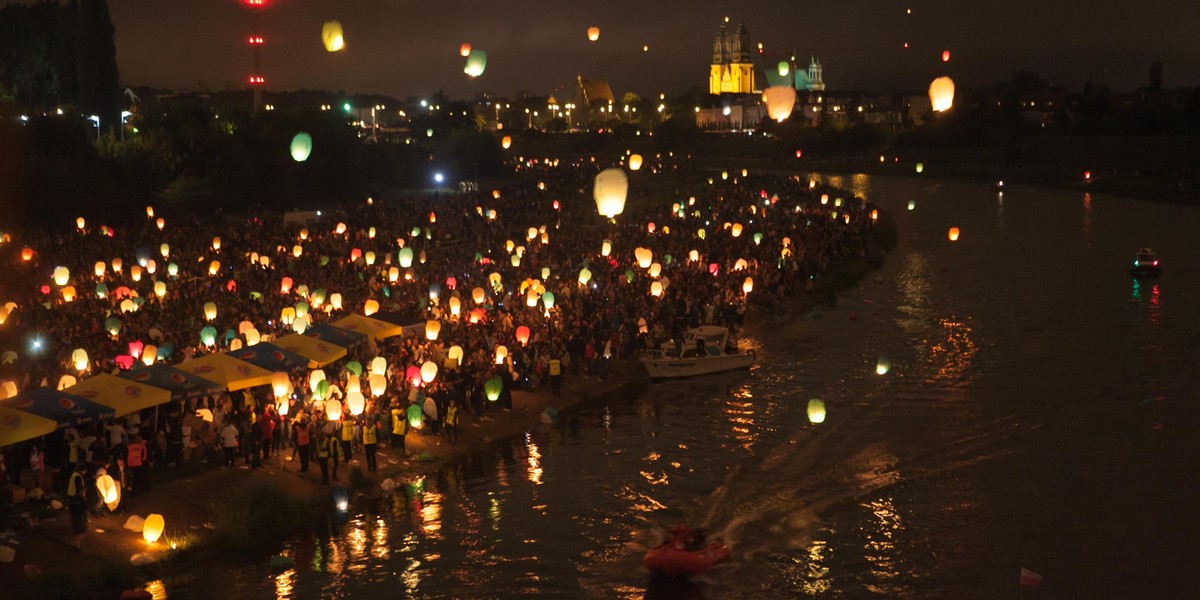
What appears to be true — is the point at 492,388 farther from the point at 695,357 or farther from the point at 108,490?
the point at 108,490

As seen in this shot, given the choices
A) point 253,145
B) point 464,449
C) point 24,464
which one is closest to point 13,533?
point 24,464

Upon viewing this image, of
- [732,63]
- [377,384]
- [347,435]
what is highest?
[732,63]

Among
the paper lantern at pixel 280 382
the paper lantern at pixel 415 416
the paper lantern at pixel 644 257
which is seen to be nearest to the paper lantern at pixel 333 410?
the paper lantern at pixel 280 382

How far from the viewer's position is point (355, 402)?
55.7 ft

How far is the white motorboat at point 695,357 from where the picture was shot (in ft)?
80.9

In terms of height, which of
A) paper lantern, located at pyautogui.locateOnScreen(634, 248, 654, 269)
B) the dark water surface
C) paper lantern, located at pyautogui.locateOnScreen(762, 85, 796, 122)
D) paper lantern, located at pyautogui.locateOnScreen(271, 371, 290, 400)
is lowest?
the dark water surface

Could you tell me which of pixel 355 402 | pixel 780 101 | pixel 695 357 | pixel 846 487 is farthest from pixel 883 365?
pixel 780 101

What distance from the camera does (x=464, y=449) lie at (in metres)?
19.1

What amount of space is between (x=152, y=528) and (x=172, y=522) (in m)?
0.67

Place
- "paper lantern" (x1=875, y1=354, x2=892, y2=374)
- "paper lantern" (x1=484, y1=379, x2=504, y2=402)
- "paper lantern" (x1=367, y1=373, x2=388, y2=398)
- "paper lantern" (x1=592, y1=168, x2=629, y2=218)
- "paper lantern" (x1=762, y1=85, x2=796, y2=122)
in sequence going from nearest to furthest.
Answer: "paper lantern" (x1=367, y1=373, x2=388, y2=398)
"paper lantern" (x1=484, y1=379, x2=504, y2=402)
"paper lantern" (x1=875, y1=354, x2=892, y2=374)
"paper lantern" (x1=762, y1=85, x2=796, y2=122)
"paper lantern" (x1=592, y1=168, x2=629, y2=218)

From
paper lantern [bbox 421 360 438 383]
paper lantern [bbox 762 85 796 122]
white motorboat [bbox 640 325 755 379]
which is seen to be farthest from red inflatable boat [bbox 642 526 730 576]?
paper lantern [bbox 762 85 796 122]

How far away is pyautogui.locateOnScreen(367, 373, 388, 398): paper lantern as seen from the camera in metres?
18.0

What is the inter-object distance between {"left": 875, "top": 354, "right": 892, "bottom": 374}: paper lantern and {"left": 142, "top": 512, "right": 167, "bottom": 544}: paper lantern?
1575 cm

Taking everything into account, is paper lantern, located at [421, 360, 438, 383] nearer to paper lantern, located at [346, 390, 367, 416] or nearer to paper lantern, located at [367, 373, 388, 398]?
paper lantern, located at [367, 373, 388, 398]
